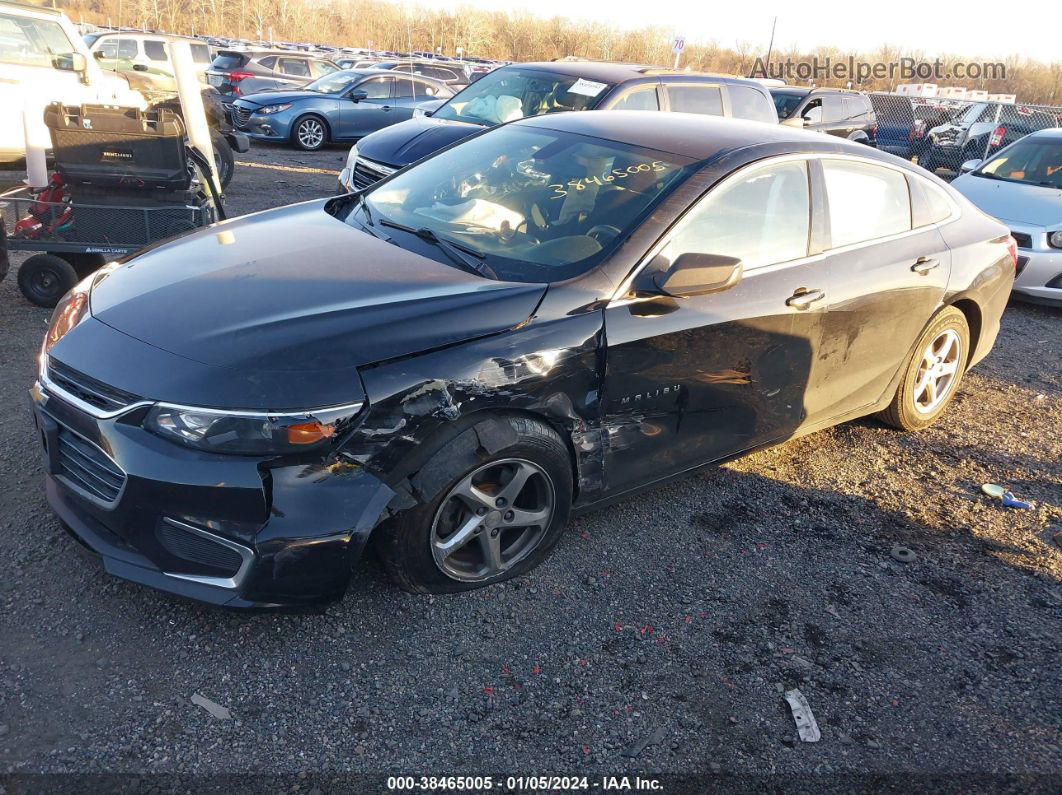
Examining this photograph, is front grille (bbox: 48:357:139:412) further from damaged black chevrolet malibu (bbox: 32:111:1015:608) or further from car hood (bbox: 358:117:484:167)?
car hood (bbox: 358:117:484:167)

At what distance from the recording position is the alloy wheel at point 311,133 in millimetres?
14719

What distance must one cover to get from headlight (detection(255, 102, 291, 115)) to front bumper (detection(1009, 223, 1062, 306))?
11.9m

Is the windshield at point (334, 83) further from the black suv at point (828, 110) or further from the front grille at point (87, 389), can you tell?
the front grille at point (87, 389)

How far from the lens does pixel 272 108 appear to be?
14664mm

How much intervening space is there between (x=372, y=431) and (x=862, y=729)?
1.91m

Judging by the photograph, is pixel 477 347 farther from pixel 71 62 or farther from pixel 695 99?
pixel 71 62

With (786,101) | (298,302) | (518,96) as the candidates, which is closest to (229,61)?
(786,101)

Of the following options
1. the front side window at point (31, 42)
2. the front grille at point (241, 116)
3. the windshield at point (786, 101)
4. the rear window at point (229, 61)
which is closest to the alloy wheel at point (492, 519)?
the front side window at point (31, 42)

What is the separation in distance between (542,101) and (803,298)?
5273 mm

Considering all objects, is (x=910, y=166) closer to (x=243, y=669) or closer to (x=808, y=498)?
(x=808, y=498)

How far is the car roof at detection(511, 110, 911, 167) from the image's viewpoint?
371 centimetres

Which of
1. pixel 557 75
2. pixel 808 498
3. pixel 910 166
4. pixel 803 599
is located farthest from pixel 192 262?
pixel 557 75

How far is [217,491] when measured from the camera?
8.21 ft

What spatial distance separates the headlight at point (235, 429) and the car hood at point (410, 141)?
5425 millimetres
